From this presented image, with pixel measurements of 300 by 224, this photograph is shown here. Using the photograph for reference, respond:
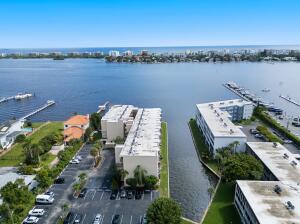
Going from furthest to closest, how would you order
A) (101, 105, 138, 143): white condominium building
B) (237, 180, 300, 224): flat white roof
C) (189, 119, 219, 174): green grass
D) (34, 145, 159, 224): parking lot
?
(101, 105, 138, 143): white condominium building → (189, 119, 219, 174): green grass → (34, 145, 159, 224): parking lot → (237, 180, 300, 224): flat white roof

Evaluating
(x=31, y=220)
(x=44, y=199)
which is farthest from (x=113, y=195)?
(x=31, y=220)

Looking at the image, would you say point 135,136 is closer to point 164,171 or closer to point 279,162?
point 164,171

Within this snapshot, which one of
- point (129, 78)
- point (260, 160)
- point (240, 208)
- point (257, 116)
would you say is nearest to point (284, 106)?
point (257, 116)

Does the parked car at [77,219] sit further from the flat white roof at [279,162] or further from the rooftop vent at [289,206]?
the flat white roof at [279,162]

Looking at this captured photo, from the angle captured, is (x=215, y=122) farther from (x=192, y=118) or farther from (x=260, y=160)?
(x=192, y=118)

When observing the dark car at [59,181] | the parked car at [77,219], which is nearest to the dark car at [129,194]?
the parked car at [77,219]

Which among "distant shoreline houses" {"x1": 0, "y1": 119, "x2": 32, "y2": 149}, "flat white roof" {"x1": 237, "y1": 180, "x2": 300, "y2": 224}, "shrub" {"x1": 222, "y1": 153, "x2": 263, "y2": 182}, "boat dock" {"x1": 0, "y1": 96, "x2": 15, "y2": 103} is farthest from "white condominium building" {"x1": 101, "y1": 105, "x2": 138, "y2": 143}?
"boat dock" {"x1": 0, "y1": 96, "x2": 15, "y2": 103}

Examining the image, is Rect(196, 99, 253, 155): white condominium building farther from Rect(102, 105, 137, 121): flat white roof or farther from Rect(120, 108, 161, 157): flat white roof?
Rect(102, 105, 137, 121): flat white roof
